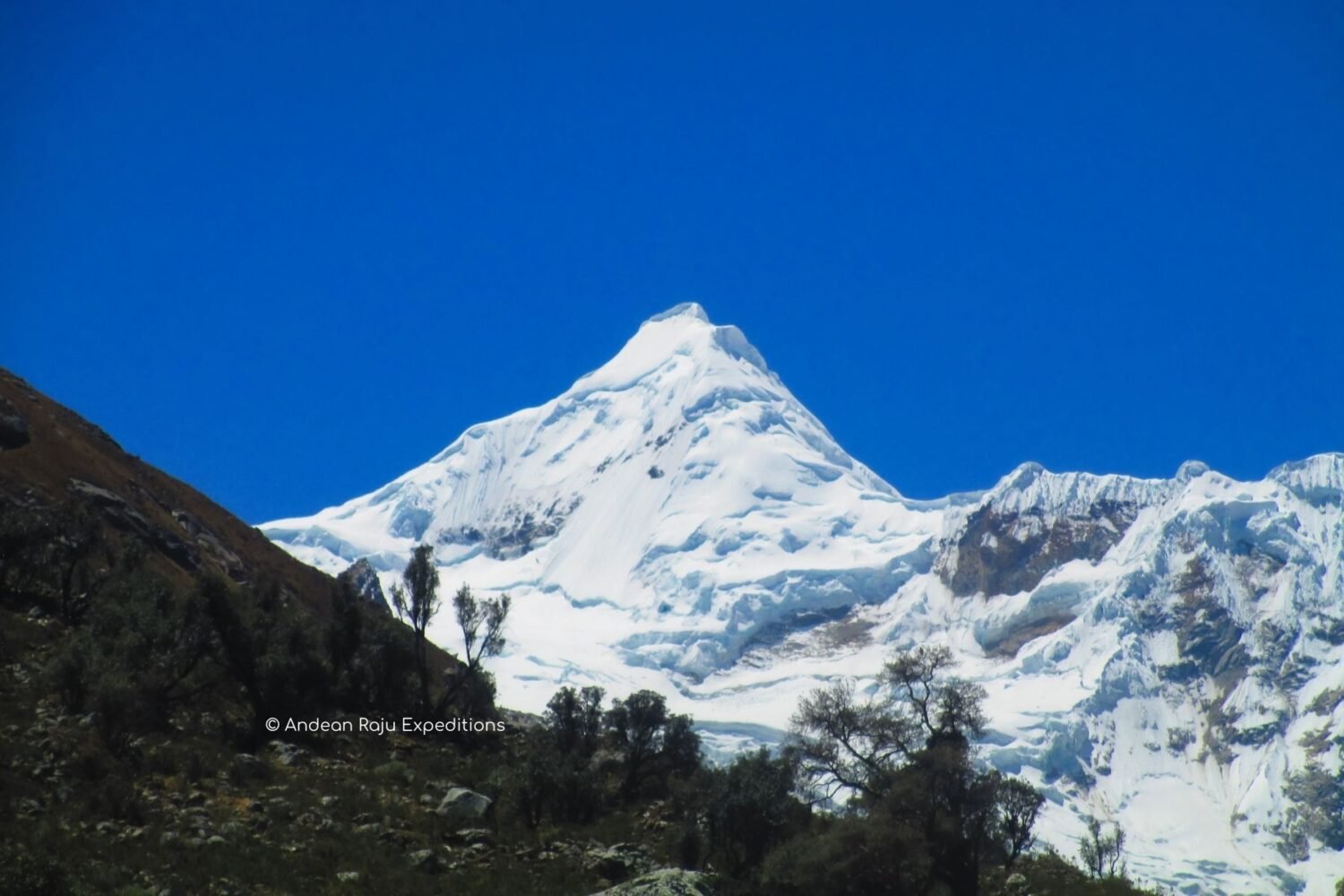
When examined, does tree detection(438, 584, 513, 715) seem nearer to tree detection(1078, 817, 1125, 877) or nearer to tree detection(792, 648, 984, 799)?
tree detection(792, 648, 984, 799)

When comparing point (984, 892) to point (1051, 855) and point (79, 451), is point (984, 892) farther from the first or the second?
point (79, 451)

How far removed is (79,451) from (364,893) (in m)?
57.7

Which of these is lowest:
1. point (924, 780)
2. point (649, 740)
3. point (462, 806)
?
point (462, 806)

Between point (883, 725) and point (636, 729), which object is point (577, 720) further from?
point (883, 725)

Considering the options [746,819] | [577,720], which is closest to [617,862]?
[746,819]

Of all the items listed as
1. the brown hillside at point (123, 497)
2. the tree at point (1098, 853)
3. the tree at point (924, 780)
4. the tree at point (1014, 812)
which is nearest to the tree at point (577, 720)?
the tree at point (924, 780)

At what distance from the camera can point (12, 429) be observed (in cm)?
7506

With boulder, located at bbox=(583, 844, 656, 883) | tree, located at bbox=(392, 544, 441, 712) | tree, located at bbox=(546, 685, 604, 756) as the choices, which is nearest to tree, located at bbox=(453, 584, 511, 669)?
tree, located at bbox=(392, 544, 441, 712)

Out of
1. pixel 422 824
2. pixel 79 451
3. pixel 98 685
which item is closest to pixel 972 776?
pixel 422 824

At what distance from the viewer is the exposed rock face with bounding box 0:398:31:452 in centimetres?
7412

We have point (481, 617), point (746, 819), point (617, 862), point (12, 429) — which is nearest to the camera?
point (617, 862)

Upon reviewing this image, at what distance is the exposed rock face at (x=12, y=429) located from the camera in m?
74.1

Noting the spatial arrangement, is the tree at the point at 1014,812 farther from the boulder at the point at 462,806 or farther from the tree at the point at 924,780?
the boulder at the point at 462,806

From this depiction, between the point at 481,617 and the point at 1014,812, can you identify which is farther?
the point at 481,617
